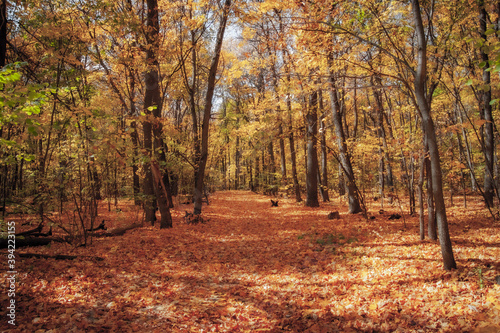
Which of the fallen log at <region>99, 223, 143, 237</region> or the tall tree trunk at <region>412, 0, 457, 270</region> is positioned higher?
the tall tree trunk at <region>412, 0, 457, 270</region>

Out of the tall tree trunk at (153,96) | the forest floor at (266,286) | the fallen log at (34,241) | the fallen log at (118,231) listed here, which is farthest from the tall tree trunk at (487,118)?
the fallen log at (34,241)

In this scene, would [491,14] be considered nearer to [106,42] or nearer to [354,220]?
[354,220]

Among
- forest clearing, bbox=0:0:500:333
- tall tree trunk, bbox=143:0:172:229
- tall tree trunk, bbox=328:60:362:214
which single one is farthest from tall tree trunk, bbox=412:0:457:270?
tall tree trunk, bbox=143:0:172:229

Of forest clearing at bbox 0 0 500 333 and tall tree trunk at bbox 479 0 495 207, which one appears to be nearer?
forest clearing at bbox 0 0 500 333

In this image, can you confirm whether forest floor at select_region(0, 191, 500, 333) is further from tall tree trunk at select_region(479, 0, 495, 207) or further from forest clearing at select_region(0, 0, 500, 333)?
tall tree trunk at select_region(479, 0, 495, 207)

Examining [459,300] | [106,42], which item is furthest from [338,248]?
[106,42]

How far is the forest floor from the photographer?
3.19 metres

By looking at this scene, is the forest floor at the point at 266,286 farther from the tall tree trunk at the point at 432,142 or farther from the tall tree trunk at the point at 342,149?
the tall tree trunk at the point at 342,149

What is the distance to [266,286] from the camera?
460 cm

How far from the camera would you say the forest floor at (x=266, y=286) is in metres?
3.19

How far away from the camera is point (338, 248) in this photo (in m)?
6.56

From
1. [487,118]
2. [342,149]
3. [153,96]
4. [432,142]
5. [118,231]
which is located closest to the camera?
[432,142]

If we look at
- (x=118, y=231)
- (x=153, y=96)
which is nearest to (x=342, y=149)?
(x=153, y=96)

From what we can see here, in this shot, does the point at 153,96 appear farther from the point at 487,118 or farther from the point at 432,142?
the point at 487,118
